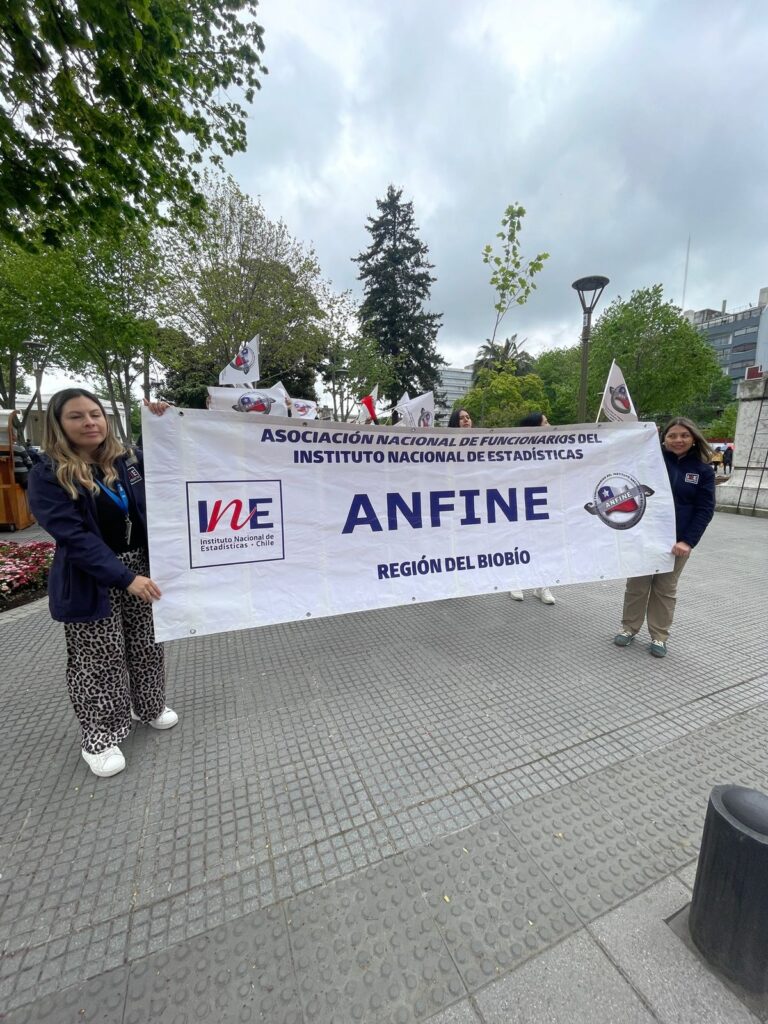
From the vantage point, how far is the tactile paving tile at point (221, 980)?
1410 mm

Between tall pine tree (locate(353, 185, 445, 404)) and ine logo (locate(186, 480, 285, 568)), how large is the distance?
30.6m

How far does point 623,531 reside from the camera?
3.75 metres

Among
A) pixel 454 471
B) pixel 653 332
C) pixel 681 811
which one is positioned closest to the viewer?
pixel 681 811

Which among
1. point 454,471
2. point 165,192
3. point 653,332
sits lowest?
point 454,471

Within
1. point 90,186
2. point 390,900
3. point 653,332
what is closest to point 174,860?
point 390,900

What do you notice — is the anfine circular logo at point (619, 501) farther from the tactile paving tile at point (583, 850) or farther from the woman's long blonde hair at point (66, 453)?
the woman's long blonde hair at point (66, 453)

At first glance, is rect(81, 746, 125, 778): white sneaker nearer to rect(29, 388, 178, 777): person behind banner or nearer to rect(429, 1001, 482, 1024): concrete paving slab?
rect(29, 388, 178, 777): person behind banner

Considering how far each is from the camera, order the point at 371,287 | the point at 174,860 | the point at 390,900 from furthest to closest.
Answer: the point at 371,287, the point at 174,860, the point at 390,900

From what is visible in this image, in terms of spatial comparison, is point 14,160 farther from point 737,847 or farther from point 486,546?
point 737,847

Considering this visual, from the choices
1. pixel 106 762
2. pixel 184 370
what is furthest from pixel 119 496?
pixel 184 370

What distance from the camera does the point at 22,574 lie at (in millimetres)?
5297

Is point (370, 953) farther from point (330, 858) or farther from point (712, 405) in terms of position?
point (712, 405)

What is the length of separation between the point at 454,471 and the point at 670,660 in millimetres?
2513

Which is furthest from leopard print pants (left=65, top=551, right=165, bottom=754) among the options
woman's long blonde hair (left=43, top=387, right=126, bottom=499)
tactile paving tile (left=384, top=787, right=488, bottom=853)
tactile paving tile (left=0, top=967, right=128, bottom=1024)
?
tactile paving tile (left=384, top=787, right=488, bottom=853)
